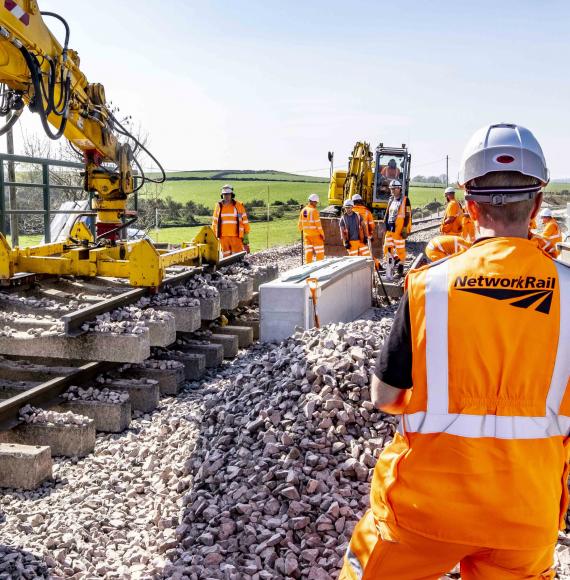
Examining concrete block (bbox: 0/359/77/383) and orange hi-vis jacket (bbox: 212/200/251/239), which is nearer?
concrete block (bbox: 0/359/77/383)

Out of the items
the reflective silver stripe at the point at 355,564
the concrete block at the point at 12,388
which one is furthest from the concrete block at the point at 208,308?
the reflective silver stripe at the point at 355,564

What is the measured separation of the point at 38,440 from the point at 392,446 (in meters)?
3.97

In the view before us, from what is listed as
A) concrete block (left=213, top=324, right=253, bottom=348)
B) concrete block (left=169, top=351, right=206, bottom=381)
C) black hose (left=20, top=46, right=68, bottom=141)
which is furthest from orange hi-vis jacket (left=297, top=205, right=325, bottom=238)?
black hose (left=20, top=46, right=68, bottom=141)

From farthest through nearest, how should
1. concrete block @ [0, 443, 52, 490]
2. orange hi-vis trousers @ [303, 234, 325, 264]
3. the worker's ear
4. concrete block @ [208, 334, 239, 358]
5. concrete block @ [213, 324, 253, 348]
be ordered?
orange hi-vis trousers @ [303, 234, 325, 264] → concrete block @ [213, 324, 253, 348] → concrete block @ [208, 334, 239, 358] → concrete block @ [0, 443, 52, 490] → the worker's ear

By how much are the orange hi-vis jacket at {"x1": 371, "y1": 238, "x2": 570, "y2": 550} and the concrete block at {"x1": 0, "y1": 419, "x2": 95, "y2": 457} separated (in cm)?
392

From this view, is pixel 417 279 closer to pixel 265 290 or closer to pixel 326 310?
pixel 265 290

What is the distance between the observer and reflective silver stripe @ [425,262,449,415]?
2.04 meters

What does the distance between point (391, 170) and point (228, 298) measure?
12.7m

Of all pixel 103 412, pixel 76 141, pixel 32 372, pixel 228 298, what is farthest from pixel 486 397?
pixel 76 141

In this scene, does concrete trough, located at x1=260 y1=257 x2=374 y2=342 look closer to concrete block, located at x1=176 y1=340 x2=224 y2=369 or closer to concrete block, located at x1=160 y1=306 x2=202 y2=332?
concrete block, located at x1=176 y1=340 x2=224 y2=369

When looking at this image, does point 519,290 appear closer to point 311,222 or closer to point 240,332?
point 240,332

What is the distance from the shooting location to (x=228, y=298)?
363 inches

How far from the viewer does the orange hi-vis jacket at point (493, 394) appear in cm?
201

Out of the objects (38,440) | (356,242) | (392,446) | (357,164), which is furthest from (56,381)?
(357,164)
